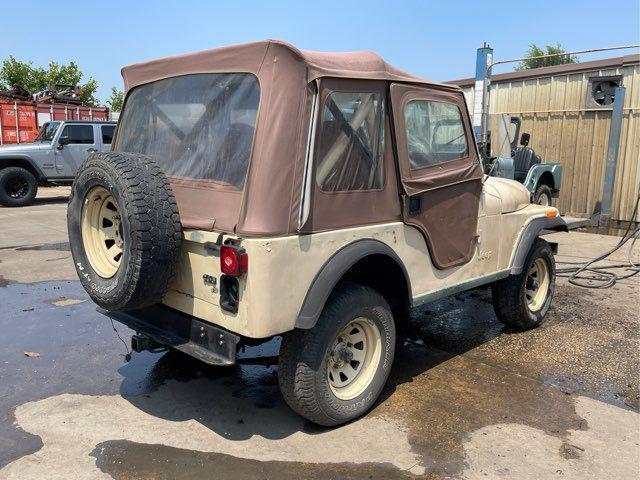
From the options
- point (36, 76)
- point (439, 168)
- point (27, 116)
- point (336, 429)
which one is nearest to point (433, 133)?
point (439, 168)

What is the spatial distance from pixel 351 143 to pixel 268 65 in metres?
0.69

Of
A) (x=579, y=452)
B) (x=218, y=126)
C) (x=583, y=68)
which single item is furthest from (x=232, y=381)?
(x=583, y=68)

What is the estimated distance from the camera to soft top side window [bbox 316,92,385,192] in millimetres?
3170

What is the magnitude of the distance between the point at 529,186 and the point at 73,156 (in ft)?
37.0

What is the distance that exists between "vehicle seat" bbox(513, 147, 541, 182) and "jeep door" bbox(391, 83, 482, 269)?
7.43 metres

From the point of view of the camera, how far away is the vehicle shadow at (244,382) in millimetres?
3473

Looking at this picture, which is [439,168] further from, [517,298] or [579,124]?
[579,124]

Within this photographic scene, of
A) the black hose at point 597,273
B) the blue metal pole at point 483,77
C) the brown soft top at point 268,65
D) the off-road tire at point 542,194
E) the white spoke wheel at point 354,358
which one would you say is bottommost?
the black hose at point 597,273

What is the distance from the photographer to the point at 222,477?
2.87 metres

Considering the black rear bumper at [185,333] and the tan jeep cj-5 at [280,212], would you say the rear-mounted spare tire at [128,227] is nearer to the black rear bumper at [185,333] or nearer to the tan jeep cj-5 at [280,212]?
the tan jeep cj-5 at [280,212]

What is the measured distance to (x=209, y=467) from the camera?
2963 millimetres

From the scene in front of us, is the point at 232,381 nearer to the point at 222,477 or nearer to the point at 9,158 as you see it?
the point at 222,477

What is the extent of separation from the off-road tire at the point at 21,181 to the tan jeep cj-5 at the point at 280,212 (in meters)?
11.4

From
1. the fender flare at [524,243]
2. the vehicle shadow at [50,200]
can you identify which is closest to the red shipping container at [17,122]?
the vehicle shadow at [50,200]
